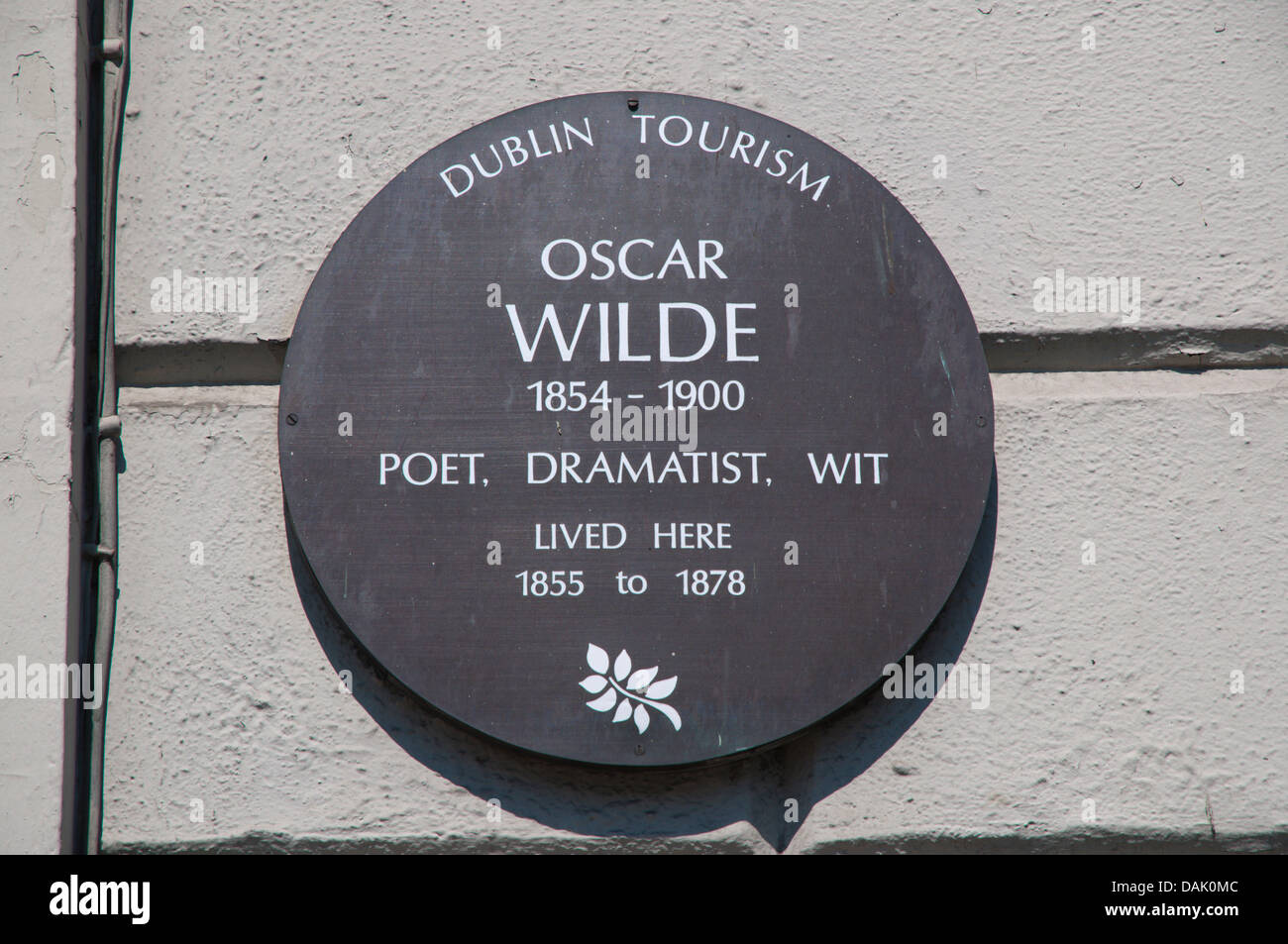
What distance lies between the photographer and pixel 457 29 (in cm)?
218

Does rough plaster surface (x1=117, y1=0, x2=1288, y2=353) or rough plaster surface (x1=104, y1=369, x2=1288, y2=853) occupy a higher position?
rough plaster surface (x1=117, y1=0, x2=1288, y2=353)

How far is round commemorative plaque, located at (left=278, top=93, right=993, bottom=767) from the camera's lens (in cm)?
189

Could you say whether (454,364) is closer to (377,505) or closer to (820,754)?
(377,505)

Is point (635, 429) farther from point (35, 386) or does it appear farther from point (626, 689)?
point (35, 386)

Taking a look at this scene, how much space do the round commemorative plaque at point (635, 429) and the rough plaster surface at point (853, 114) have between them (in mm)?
109

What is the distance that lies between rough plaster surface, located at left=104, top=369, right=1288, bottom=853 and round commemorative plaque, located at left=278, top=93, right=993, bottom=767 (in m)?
0.11
